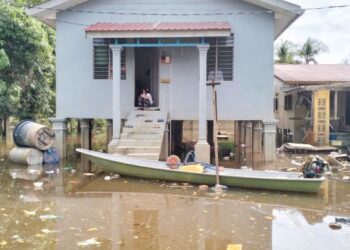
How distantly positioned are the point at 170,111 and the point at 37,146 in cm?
446

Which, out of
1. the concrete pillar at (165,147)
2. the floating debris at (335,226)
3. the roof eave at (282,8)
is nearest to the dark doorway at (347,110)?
the roof eave at (282,8)

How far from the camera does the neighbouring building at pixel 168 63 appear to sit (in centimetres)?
1447

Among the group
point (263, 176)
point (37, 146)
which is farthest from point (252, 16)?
point (37, 146)

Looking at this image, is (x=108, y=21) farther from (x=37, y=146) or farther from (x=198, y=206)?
(x=198, y=206)

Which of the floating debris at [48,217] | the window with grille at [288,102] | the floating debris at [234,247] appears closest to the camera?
the floating debris at [234,247]

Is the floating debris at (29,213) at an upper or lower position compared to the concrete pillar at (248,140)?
lower

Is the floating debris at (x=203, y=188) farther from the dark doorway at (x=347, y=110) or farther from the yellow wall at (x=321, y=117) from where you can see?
the dark doorway at (x=347, y=110)

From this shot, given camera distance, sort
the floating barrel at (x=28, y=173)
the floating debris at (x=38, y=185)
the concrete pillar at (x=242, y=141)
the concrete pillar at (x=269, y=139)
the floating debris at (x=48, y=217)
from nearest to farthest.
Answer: the floating debris at (x=48, y=217)
the floating debris at (x=38, y=185)
the floating barrel at (x=28, y=173)
the concrete pillar at (x=269, y=139)
the concrete pillar at (x=242, y=141)

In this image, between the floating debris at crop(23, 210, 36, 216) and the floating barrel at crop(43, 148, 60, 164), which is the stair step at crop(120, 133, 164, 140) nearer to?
the floating barrel at crop(43, 148, 60, 164)

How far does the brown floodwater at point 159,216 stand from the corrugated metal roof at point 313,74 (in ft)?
29.9

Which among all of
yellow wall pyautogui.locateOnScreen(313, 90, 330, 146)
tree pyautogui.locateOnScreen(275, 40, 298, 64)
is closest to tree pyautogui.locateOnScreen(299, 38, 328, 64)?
tree pyautogui.locateOnScreen(275, 40, 298, 64)

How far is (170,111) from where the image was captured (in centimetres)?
1544

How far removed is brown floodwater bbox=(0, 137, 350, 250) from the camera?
677cm

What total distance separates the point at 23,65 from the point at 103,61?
5215 millimetres
